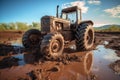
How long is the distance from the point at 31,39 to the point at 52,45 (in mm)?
2680

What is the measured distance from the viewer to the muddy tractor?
6.64 m

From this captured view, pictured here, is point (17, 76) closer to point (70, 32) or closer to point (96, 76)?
point (96, 76)

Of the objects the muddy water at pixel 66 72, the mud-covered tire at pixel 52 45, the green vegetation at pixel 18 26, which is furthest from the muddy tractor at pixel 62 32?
the green vegetation at pixel 18 26

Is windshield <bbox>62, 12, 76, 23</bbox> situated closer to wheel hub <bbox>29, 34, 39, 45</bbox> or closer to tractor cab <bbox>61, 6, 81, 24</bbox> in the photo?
A: tractor cab <bbox>61, 6, 81, 24</bbox>

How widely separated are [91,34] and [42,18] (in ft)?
12.2

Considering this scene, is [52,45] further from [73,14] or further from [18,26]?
[18,26]

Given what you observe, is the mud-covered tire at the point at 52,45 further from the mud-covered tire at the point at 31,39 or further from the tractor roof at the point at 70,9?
the tractor roof at the point at 70,9

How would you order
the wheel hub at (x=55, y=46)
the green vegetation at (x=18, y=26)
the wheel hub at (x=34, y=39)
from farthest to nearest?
the green vegetation at (x=18, y=26), the wheel hub at (x=34, y=39), the wheel hub at (x=55, y=46)

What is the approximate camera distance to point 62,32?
25.9ft

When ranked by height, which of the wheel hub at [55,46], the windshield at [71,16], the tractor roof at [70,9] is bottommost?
the wheel hub at [55,46]

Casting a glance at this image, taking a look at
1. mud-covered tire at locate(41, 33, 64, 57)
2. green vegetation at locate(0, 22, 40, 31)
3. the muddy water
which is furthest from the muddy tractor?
green vegetation at locate(0, 22, 40, 31)


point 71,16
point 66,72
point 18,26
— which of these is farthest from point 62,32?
point 18,26

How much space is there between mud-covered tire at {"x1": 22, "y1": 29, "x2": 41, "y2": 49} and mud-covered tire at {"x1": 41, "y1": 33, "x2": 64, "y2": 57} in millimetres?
2399

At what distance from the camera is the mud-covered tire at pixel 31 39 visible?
27.0 ft
